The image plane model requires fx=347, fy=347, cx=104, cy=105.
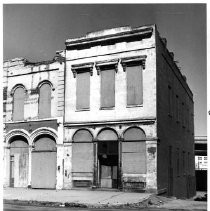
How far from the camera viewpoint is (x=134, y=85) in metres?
18.9

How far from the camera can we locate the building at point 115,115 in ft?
59.8

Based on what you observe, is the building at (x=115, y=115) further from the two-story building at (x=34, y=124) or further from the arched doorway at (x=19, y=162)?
the arched doorway at (x=19, y=162)

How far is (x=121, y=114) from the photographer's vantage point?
18922 millimetres

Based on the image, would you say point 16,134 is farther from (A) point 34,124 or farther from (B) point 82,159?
(B) point 82,159

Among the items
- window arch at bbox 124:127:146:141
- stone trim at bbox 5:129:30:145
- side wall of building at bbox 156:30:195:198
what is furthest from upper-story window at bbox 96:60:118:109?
stone trim at bbox 5:129:30:145

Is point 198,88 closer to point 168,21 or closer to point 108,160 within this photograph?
point 168,21

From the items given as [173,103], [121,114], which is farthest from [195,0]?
[173,103]

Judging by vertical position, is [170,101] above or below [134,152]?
above

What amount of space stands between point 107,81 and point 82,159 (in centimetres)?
461

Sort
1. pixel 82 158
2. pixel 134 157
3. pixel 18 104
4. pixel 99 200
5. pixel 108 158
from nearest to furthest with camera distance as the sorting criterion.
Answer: pixel 99 200 < pixel 134 157 < pixel 108 158 < pixel 82 158 < pixel 18 104

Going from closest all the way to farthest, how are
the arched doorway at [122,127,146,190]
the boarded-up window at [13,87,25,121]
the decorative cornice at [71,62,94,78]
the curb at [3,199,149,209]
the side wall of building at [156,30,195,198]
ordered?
the curb at [3,199,149,209]
the arched doorway at [122,127,146,190]
the side wall of building at [156,30,195,198]
the decorative cornice at [71,62,94,78]
the boarded-up window at [13,87,25,121]

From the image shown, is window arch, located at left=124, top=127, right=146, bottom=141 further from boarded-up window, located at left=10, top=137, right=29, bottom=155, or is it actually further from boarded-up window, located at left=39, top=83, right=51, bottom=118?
boarded-up window, located at left=10, top=137, right=29, bottom=155

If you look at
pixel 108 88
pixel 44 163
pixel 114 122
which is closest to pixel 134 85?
pixel 108 88

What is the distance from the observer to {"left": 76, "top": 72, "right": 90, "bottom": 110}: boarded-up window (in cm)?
2006
